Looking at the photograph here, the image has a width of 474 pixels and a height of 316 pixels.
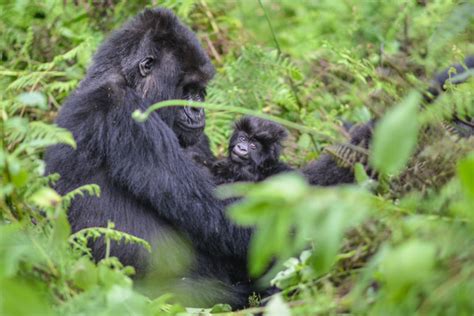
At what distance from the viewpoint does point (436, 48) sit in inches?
130

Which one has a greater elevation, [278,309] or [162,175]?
[278,309]

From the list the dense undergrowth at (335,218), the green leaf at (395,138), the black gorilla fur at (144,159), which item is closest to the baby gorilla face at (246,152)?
the black gorilla fur at (144,159)

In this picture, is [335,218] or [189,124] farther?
[189,124]

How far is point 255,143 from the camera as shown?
4.48m

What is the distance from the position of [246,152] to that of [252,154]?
42mm

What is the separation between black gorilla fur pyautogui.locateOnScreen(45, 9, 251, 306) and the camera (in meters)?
3.68

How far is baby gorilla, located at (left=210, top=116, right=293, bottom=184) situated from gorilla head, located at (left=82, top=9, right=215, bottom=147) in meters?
0.40

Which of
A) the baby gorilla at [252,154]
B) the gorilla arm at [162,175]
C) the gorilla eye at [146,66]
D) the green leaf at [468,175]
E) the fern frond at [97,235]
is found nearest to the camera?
the green leaf at [468,175]

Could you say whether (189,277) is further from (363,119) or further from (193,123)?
(363,119)

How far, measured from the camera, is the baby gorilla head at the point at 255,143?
444cm

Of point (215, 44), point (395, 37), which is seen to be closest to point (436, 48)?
point (395, 37)

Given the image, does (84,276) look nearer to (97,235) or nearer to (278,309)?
(97,235)

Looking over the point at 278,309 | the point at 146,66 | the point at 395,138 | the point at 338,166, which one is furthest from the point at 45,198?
the point at 338,166

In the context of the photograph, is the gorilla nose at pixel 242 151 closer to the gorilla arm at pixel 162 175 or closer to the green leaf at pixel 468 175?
the gorilla arm at pixel 162 175
